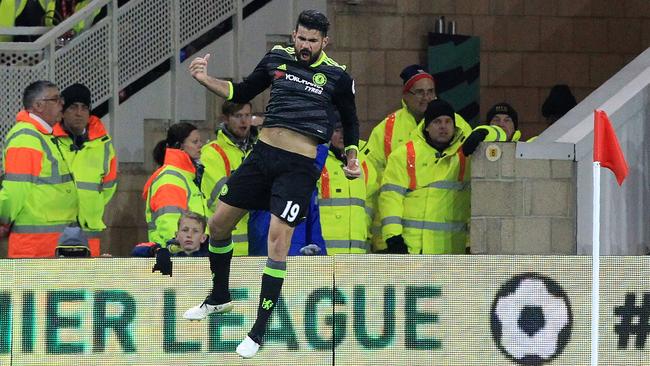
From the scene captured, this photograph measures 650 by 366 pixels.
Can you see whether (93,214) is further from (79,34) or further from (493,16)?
(493,16)

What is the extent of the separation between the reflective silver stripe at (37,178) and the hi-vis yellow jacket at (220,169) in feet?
3.74

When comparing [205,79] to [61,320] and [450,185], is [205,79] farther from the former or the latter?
[450,185]

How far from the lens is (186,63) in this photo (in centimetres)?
1716

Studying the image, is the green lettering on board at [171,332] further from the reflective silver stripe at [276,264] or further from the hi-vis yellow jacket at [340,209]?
the hi-vis yellow jacket at [340,209]

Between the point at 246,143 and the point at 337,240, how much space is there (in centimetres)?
107

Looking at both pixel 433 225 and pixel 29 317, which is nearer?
pixel 29 317

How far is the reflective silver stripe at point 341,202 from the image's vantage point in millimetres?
14977

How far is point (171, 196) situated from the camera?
48.1 ft

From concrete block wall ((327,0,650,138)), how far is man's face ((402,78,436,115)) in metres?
2.17

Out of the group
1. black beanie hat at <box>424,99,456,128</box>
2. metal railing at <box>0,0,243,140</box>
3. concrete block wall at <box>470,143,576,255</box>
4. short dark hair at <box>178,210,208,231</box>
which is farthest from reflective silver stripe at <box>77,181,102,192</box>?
concrete block wall at <box>470,143,576,255</box>

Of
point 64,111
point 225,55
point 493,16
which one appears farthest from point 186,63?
point 493,16

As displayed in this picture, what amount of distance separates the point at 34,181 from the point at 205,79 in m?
3.51

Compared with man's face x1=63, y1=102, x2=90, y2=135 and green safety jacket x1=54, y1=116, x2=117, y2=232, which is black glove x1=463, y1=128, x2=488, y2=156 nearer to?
green safety jacket x1=54, y1=116, x2=117, y2=232

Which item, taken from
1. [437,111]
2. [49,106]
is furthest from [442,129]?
[49,106]
